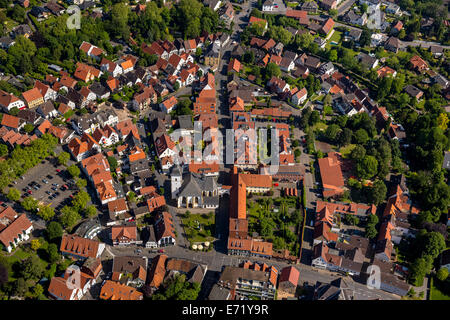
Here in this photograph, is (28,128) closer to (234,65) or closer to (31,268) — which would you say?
(31,268)

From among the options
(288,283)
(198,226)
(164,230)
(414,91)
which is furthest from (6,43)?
(414,91)

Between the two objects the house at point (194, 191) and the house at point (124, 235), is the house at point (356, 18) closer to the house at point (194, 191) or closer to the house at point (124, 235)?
the house at point (194, 191)

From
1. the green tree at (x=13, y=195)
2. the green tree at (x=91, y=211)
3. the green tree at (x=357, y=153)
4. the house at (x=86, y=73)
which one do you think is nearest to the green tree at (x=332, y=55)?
the green tree at (x=357, y=153)

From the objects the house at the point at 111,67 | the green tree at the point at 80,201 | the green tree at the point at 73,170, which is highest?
the house at the point at 111,67

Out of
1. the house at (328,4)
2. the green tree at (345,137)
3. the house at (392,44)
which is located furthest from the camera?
the house at (328,4)

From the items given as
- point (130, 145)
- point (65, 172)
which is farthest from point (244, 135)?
point (65, 172)

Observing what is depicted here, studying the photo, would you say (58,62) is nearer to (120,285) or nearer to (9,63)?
(9,63)
